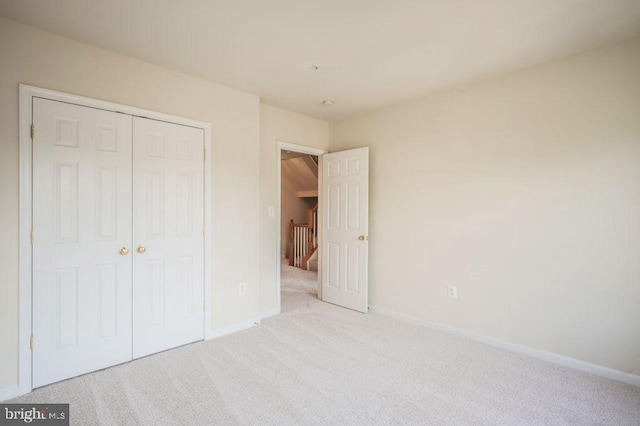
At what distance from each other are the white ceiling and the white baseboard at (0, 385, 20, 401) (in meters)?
2.45

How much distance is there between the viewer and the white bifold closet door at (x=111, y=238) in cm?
220

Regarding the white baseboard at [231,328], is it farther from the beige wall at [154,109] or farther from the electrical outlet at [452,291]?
the electrical outlet at [452,291]

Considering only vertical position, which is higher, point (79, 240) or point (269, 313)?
point (79, 240)

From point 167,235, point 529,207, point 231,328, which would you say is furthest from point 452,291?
point 167,235

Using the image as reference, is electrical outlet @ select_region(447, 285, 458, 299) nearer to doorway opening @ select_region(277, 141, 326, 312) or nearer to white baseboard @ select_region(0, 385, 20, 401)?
doorway opening @ select_region(277, 141, 326, 312)

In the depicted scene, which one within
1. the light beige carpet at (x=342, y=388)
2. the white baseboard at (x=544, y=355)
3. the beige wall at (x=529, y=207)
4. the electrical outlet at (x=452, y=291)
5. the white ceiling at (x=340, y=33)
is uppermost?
the white ceiling at (x=340, y=33)

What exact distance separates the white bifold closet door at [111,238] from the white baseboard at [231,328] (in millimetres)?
115

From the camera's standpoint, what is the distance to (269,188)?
370cm

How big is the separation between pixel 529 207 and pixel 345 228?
2010mm

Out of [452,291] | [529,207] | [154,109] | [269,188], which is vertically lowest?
[452,291]

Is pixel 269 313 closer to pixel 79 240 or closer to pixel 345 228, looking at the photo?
pixel 345 228

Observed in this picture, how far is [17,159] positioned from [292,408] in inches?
97.1

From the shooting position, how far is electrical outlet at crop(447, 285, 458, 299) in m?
3.16

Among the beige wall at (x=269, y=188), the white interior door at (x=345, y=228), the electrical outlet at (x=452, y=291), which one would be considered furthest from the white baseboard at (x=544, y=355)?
the beige wall at (x=269, y=188)
